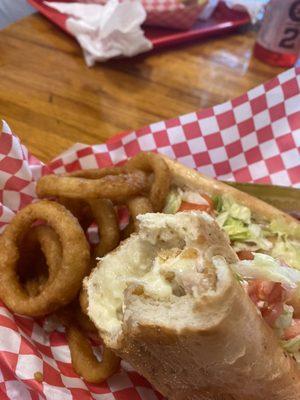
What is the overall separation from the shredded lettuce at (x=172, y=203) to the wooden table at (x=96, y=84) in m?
0.68

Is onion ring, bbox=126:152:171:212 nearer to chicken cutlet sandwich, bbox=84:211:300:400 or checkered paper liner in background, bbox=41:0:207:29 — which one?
chicken cutlet sandwich, bbox=84:211:300:400

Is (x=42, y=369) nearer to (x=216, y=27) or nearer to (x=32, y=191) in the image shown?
(x=32, y=191)

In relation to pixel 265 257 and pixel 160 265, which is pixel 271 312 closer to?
pixel 265 257

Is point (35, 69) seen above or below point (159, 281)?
below

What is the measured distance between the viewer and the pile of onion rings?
62.7 inches

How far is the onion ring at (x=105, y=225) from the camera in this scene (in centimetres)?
176

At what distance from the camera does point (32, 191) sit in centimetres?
192

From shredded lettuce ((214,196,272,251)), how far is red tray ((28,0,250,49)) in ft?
5.61

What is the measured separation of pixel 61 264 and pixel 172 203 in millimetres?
525

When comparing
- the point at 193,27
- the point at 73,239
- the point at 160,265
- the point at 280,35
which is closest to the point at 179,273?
the point at 160,265

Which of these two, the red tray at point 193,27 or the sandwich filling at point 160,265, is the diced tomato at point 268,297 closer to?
the sandwich filling at point 160,265

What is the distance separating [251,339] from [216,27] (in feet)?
9.16

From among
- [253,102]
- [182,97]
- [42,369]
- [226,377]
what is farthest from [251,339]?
[182,97]

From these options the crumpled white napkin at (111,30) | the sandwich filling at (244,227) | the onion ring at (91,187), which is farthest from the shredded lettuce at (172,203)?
the crumpled white napkin at (111,30)
